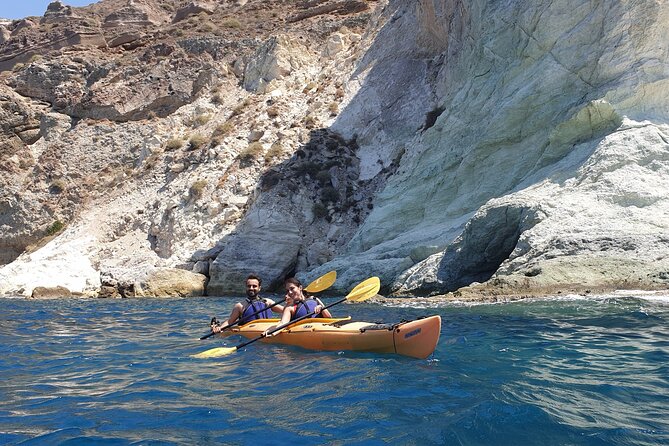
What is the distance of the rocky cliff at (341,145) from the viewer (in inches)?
448

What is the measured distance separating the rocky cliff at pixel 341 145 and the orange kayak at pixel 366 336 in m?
4.23

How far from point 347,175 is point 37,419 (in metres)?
19.3

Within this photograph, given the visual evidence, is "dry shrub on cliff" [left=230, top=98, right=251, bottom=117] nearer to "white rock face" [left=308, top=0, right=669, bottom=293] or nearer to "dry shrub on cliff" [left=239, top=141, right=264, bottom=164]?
"dry shrub on cliff" [left=239, top=141, right=264, bottom=164]

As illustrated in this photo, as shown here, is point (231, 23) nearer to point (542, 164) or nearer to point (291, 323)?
point (542, 164)

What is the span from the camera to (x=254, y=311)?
8758mm

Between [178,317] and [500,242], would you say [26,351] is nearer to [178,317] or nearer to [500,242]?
[178,317]

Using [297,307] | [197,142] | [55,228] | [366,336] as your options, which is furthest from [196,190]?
[366,336]

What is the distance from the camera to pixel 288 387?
5.15 metres

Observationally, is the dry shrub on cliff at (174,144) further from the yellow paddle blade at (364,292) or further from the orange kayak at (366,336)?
the yellow paddle blade at (364,292)

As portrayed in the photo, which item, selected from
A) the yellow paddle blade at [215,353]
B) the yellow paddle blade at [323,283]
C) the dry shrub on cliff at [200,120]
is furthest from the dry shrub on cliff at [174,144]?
the yellow paddle blade at [215,353]

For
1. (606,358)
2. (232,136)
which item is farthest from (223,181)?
(606,358)

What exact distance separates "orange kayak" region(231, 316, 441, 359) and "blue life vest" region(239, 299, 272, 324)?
2.84ft

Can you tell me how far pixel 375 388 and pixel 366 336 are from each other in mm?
1496

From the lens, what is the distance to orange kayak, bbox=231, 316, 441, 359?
5929mm
